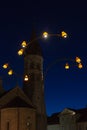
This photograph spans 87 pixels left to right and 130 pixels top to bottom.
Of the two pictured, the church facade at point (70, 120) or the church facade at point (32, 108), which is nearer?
the church facade at point (32, 108)

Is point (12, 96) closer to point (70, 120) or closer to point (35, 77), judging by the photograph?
point (35, 77)

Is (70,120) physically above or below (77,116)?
below

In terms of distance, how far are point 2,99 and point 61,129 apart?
Answer: 98.4 ft

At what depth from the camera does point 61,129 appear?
97.3 m

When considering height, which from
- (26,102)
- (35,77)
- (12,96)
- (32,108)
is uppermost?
(35,77)

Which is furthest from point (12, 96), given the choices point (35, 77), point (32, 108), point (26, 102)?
point (35, 77)

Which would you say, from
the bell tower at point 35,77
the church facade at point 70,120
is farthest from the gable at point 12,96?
the church facade at point 70,120

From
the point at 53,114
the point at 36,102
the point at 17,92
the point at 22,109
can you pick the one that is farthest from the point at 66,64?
the point at 53,114

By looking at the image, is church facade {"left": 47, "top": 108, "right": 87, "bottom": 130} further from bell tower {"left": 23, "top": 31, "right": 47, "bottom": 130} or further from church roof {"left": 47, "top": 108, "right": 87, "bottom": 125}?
bell tower {"left": 23, "top": 31, "right": 47, "bottom": 130}

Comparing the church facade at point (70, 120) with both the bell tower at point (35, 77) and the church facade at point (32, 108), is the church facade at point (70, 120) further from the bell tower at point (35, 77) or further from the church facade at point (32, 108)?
the bell tower at point (35, 77)

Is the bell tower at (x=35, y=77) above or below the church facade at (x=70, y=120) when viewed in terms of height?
above

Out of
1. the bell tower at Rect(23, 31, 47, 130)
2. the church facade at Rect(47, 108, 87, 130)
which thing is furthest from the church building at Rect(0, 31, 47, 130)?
the church facade at Rect(47, 108, 87, 130)

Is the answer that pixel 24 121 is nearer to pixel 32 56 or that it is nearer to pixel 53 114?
pixel 32 56

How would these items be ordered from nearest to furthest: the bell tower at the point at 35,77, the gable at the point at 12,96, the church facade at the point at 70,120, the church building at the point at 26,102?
the church building at the point at 26,102, the gable at the point at 12,96, the bell tower at the point at 35,77, the church facade at the point at 70,120
